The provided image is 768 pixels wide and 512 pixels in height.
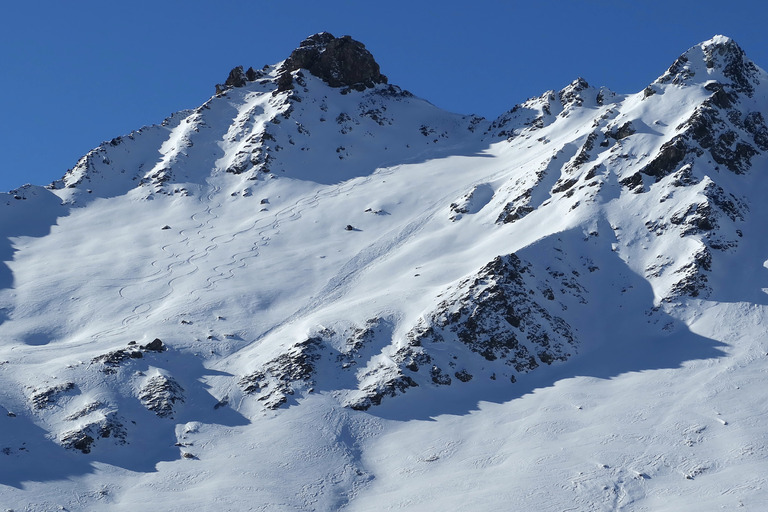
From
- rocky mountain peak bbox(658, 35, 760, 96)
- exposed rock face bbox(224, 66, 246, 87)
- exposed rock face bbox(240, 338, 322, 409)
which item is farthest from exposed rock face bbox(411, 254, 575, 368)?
exposed rock face bbox(224, 66, 246, 87)

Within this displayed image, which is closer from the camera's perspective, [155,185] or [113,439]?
[113,439]

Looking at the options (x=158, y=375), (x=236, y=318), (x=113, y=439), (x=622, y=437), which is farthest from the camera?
(x=236, y=318)

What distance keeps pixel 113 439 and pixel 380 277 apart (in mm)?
30491

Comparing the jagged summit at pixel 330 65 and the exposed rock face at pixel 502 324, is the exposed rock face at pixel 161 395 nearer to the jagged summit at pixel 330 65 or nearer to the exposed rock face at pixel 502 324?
→ the exposed rock face at pixel 502 324

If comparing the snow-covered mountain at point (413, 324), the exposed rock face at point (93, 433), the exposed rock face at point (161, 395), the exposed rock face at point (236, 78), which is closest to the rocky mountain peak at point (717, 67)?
the snow-covered mountain at point (413, 324)

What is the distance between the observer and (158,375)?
61344 mm

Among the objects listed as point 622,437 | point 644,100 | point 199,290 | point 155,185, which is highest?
point 155,185

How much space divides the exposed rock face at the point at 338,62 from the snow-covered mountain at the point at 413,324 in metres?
31.9

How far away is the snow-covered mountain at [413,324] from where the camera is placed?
50406mm

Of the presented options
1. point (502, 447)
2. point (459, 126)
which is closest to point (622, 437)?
point (502, 447)

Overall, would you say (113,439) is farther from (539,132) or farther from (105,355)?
(539,132)

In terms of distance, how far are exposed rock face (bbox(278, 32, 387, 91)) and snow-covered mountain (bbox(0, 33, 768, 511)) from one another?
3191 cm

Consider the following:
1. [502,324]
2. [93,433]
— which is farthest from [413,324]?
[93,433]

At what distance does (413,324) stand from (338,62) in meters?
86.5
